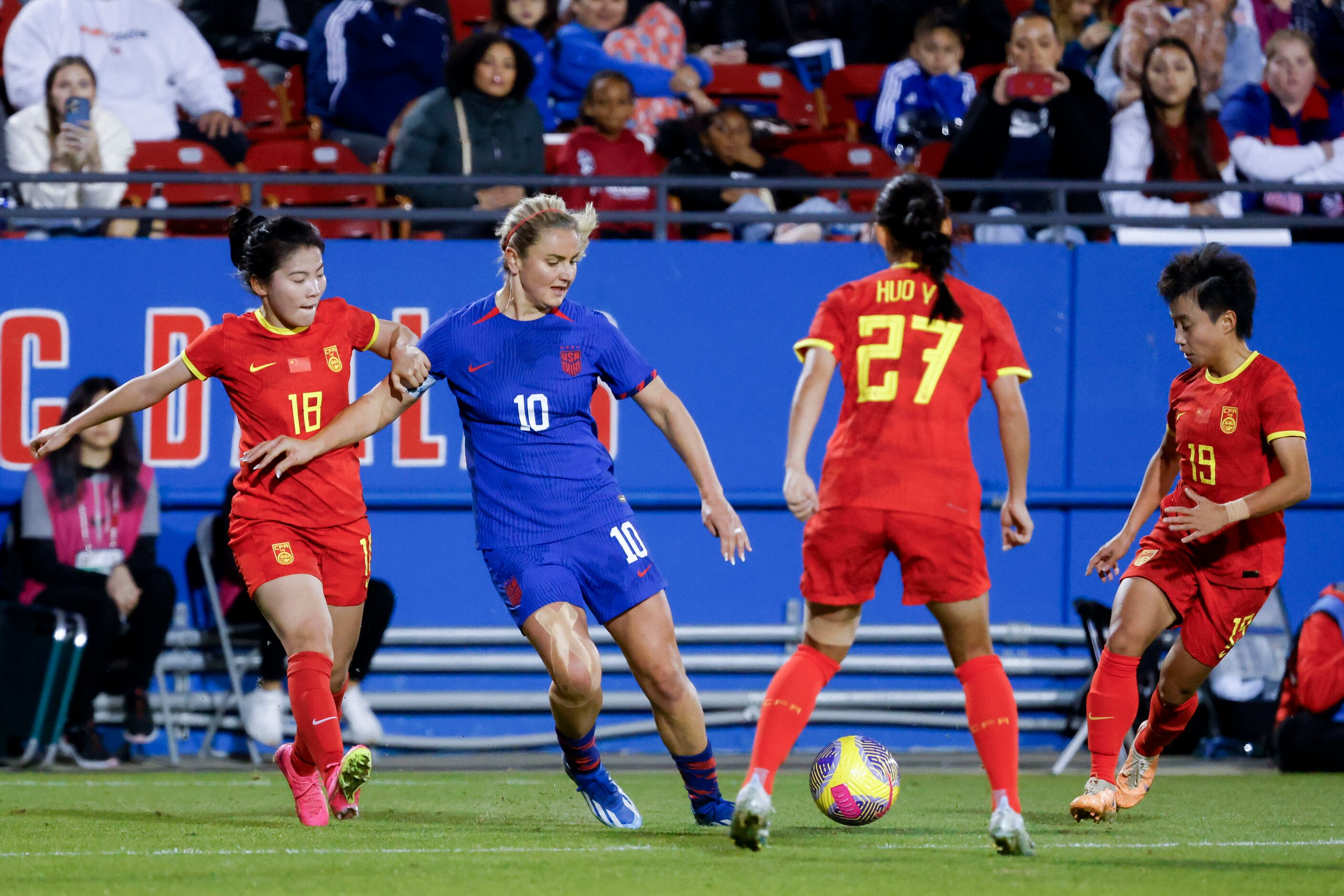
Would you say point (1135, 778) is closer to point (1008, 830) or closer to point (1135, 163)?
point (1008, 830)

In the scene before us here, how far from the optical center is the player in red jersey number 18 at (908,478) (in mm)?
4965

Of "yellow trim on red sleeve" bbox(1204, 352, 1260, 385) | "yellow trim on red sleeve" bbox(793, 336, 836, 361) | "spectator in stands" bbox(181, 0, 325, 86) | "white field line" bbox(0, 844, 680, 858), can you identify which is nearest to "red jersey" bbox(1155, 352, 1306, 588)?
"yellow trim on red sleeve" bbox(1204, 352, 1260, 385)

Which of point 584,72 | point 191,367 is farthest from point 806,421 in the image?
point 584,72

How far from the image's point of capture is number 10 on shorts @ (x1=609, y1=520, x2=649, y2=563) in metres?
5.54

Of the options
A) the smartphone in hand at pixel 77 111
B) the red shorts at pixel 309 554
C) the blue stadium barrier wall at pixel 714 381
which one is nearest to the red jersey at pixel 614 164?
the blue stadium barrier wall at pixel 714 381

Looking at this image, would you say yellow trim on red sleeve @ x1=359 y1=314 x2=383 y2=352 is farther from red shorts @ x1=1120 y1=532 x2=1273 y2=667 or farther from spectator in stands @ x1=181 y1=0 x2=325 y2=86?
spectator in stands @ x1=181 y1=0 x2=325 y2=86

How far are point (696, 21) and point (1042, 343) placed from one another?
5.44 meters

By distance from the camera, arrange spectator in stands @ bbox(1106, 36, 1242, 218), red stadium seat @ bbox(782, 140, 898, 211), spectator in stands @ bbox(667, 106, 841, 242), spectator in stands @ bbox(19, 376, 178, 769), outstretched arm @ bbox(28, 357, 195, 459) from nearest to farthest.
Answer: outstretched arm @ bbox(28, 357, 195, 459)
spectator in stands @ bbox(19, 376, 178, 769)
spectator in stands @ bbox(1106, 36, 1242, 218)
spectator in stands @ bbox(667, 106, 841, 242)
red stadium seat @ bbox(782, 140, 898, 211)

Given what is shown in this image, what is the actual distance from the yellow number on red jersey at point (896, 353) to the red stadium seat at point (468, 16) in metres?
8.76

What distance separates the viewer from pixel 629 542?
18.3 feet

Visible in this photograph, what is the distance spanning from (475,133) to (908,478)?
5.93 metres

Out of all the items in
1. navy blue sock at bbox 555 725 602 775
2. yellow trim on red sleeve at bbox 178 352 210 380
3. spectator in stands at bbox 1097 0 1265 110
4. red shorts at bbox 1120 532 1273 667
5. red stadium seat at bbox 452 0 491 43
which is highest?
red stadium seat at bbox 452 0 491 43

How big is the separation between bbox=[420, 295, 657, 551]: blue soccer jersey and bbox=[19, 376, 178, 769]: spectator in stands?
4099 millimetres

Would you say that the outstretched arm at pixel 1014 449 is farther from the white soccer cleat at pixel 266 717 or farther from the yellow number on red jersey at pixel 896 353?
the white soccer cleat at pixel 266 717
